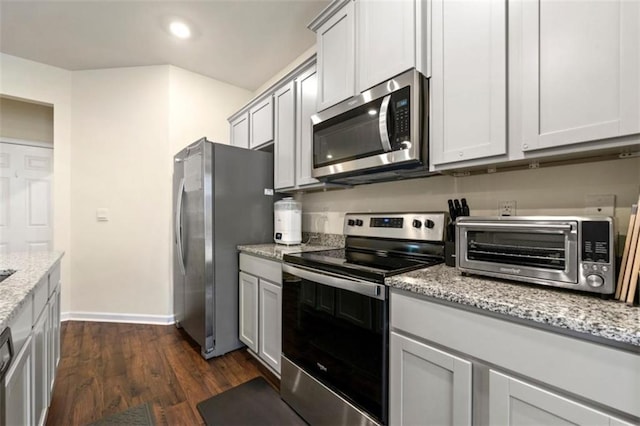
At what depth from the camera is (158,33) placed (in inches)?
101

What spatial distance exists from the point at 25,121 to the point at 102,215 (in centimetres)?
160

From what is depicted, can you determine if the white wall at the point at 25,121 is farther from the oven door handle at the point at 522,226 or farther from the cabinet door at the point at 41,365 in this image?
the oven door handle at the point at 522,226

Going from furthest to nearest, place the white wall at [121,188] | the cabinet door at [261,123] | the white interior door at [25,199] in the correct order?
the white interior door at [25,199], the white wall at [121,188], the cabinet door at [261,123]

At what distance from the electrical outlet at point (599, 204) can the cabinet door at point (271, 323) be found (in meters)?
1.64

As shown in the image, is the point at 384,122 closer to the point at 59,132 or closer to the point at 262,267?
the point at 262,267

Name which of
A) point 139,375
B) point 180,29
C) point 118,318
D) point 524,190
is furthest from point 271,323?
point 180,29

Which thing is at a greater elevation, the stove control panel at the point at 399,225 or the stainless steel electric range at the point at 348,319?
the stove control panel at the point at 399,225

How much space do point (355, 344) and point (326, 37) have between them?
1.87 meters

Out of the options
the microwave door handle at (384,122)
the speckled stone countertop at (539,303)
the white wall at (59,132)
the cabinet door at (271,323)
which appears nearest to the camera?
the speckled stone countertop at (539,303)

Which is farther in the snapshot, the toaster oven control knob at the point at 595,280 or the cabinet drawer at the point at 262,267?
the cabinet drawer at the point at 262,267

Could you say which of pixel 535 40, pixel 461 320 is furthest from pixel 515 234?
pixel 535 40

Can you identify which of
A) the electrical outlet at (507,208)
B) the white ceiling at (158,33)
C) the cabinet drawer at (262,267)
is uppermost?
the white ceiling at (158,33)

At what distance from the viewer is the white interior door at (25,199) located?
3.25 m

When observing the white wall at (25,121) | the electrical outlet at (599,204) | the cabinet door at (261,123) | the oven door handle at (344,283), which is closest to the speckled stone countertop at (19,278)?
the oven door handle at (344,283)
